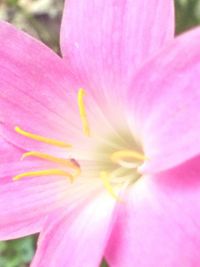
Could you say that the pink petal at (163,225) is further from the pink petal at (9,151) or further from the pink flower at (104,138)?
the pink petal at (9,151)

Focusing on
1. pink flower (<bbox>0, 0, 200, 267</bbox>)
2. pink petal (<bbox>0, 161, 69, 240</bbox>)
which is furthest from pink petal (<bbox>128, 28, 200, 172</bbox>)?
pink petal (<bbox>0, 161, 69, 240</bbox>)

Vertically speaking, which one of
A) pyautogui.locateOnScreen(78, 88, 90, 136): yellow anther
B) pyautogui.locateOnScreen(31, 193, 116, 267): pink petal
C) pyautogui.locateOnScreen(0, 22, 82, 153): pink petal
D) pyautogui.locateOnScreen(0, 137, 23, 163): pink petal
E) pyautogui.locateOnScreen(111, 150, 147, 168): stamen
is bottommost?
pyautogui.locateOnScreen(31, 193, 116, 267): pink petal

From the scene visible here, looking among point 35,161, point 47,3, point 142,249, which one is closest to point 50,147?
point 35,161

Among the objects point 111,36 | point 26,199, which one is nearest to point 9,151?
point 26,199

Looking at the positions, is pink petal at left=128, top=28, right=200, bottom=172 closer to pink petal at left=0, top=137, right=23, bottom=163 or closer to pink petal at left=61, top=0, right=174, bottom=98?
pink petal at left=61, top=0, right=174, bottom=98

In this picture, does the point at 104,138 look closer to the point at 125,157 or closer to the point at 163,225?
the point at 125,157

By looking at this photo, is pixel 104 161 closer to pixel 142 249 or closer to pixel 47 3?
pixel 142 249
